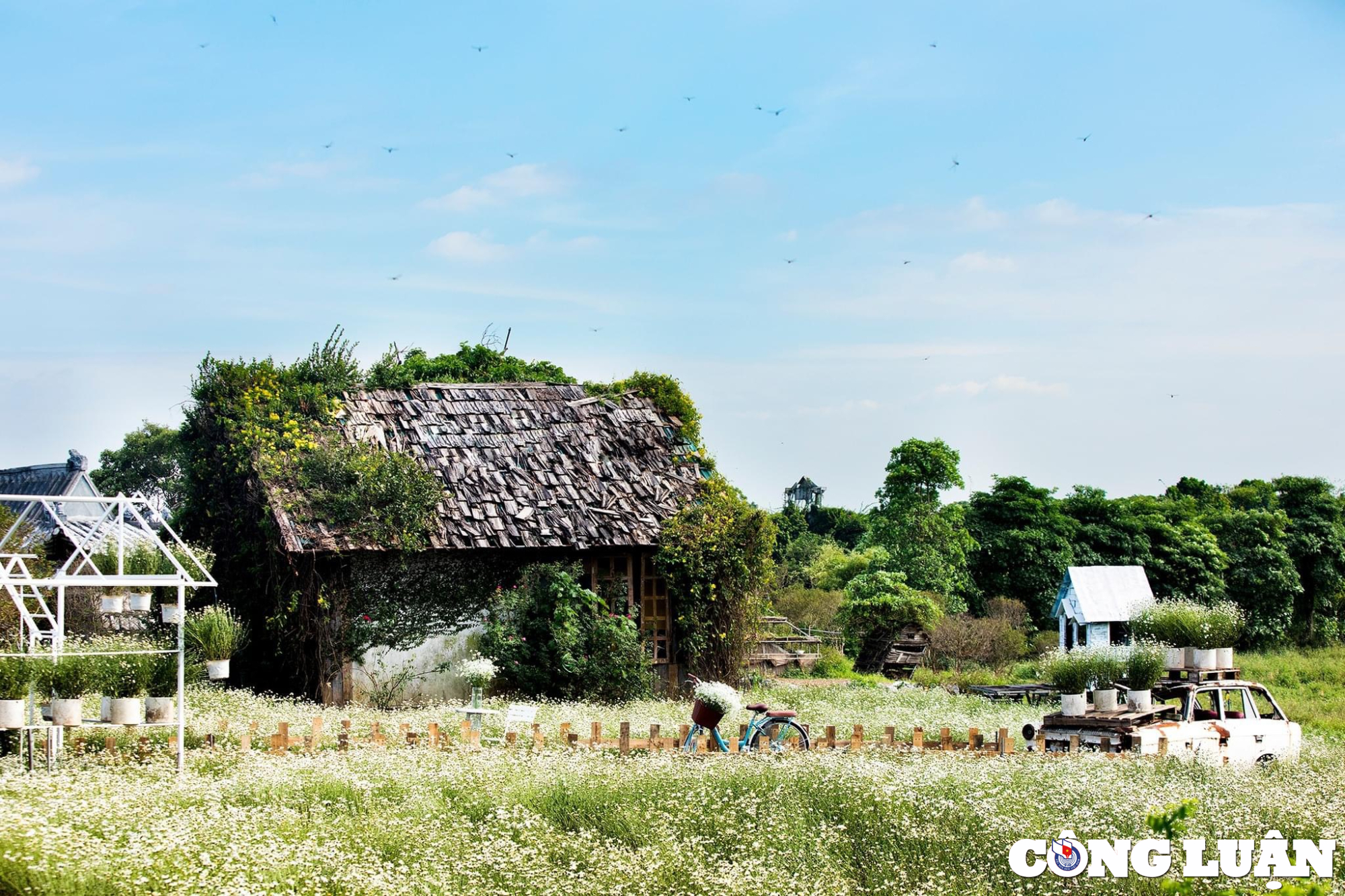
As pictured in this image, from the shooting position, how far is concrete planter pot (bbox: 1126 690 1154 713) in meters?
14.1

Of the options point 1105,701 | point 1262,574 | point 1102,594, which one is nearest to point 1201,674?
point 1105,701

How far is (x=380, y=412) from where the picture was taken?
20672 millimetres

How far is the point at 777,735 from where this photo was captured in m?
13.0

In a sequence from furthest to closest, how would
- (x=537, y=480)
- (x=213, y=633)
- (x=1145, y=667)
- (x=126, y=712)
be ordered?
(x=537, y=480) → (x=1145, y=667) → (x=213, y=633) → (x=126, y=712)

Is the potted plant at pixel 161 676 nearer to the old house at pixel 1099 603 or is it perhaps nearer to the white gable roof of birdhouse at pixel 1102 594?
the old house at pixel 1099 603

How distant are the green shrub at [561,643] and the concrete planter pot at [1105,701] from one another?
7.36 m

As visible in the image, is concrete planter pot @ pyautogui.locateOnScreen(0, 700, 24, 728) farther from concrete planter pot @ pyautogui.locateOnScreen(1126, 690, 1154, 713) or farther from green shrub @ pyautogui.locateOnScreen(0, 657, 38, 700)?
concrete planter pot @ pyautogui.locateOnScreen(1126, 690, 1154, 713)

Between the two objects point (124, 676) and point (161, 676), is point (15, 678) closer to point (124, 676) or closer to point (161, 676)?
point (124, 676)

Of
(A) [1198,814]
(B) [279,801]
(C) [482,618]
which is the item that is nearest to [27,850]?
(B) [279,801]

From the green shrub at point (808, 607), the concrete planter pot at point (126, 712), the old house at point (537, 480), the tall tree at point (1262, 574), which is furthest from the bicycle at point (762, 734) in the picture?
the tall tree at point (1262, 574)

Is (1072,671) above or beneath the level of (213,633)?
beneath

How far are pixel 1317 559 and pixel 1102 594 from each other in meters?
9.96

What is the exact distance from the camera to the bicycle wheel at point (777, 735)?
1273 cm

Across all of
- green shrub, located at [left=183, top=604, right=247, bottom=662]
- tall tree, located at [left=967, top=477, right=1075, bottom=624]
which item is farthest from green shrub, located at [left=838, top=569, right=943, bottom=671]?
green shrub, located at [left=183, top=604, right=247, bottom=662]
